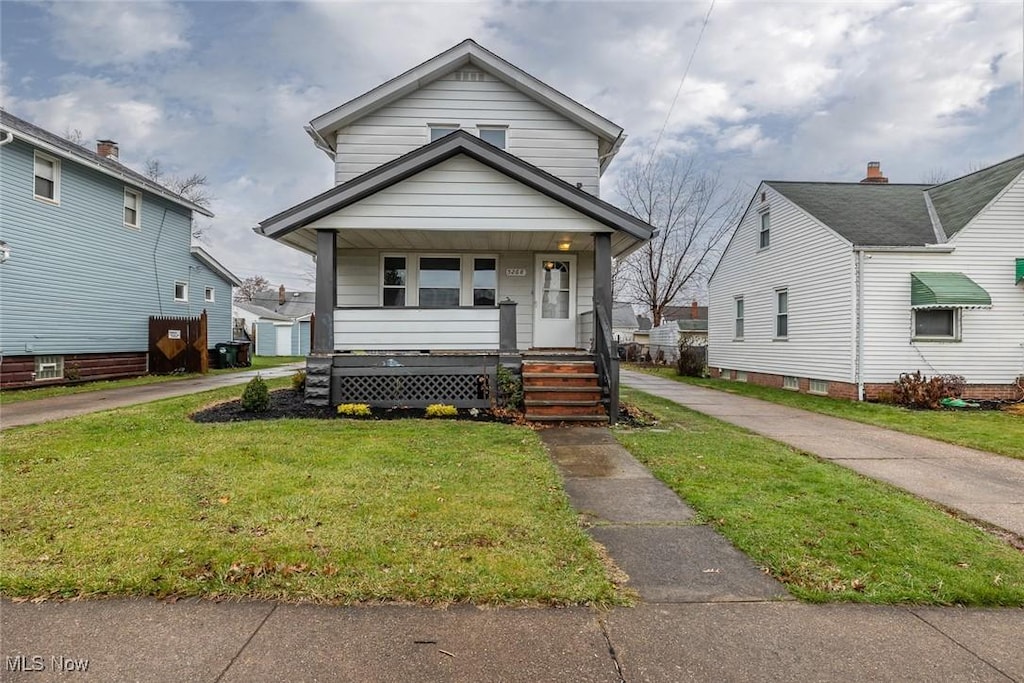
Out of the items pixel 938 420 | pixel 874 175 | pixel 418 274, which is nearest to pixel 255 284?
pixel 418 274

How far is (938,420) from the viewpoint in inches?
376

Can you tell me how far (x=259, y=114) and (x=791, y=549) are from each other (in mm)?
21348

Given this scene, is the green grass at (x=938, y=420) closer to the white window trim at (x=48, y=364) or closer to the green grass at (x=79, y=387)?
the green grass at (x=79, y=387)

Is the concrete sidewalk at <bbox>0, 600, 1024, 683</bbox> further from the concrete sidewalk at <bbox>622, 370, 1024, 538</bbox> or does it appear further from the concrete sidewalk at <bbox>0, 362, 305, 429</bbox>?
the concrete sidewalk at <bbox>0, 362, 305, 429</bbox>

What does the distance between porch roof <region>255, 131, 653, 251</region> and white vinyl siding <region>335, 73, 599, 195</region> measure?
9.96 ft

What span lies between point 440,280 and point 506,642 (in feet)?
32.3

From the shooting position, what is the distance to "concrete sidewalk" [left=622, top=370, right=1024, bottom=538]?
467cm

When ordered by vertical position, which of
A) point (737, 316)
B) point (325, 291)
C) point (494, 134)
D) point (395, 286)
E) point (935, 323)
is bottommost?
point (935, 323)

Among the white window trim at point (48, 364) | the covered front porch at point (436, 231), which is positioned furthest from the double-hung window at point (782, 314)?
the white window trim at point (48, 364)

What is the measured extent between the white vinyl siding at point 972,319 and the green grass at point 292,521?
35.3 feet

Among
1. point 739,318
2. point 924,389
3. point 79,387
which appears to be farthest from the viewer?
point 739,318

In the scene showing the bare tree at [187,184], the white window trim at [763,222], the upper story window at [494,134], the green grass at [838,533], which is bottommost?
the green grass at [838,533]

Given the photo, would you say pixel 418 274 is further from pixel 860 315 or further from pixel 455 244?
pixel 860 315

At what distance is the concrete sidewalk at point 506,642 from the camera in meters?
2.20
